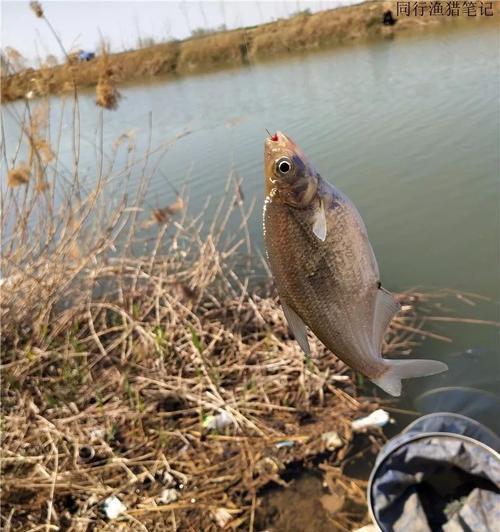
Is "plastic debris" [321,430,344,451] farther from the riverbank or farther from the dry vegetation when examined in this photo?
the riverbank

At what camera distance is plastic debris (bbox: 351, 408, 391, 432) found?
4.16 m

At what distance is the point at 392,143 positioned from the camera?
9188 millimetres

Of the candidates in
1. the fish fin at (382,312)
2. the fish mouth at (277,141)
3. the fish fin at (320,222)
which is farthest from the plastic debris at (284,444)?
the fish mouth at (277,141)

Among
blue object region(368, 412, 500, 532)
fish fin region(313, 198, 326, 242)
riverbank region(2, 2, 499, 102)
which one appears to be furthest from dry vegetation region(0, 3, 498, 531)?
riverbank region(2, 2, 499, 102)

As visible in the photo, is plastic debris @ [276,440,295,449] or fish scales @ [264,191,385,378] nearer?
fish scales @ [264,191,385,378]

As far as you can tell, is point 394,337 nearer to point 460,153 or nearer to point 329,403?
point 329,403

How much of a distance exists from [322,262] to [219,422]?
3284 millimetres

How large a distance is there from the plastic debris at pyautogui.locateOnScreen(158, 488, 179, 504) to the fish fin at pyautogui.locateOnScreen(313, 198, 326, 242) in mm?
3127

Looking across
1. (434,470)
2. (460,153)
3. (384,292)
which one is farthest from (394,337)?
(460,153)

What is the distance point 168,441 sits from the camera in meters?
4.23

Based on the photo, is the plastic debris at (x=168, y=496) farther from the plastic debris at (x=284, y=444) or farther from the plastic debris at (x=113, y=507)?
the plastic debris at (x=284, y=444)

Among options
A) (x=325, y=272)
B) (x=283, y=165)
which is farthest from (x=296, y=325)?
(x=283, y=165)

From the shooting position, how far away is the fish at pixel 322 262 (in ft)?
4.15

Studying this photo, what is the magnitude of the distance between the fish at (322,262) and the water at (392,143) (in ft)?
10.9
